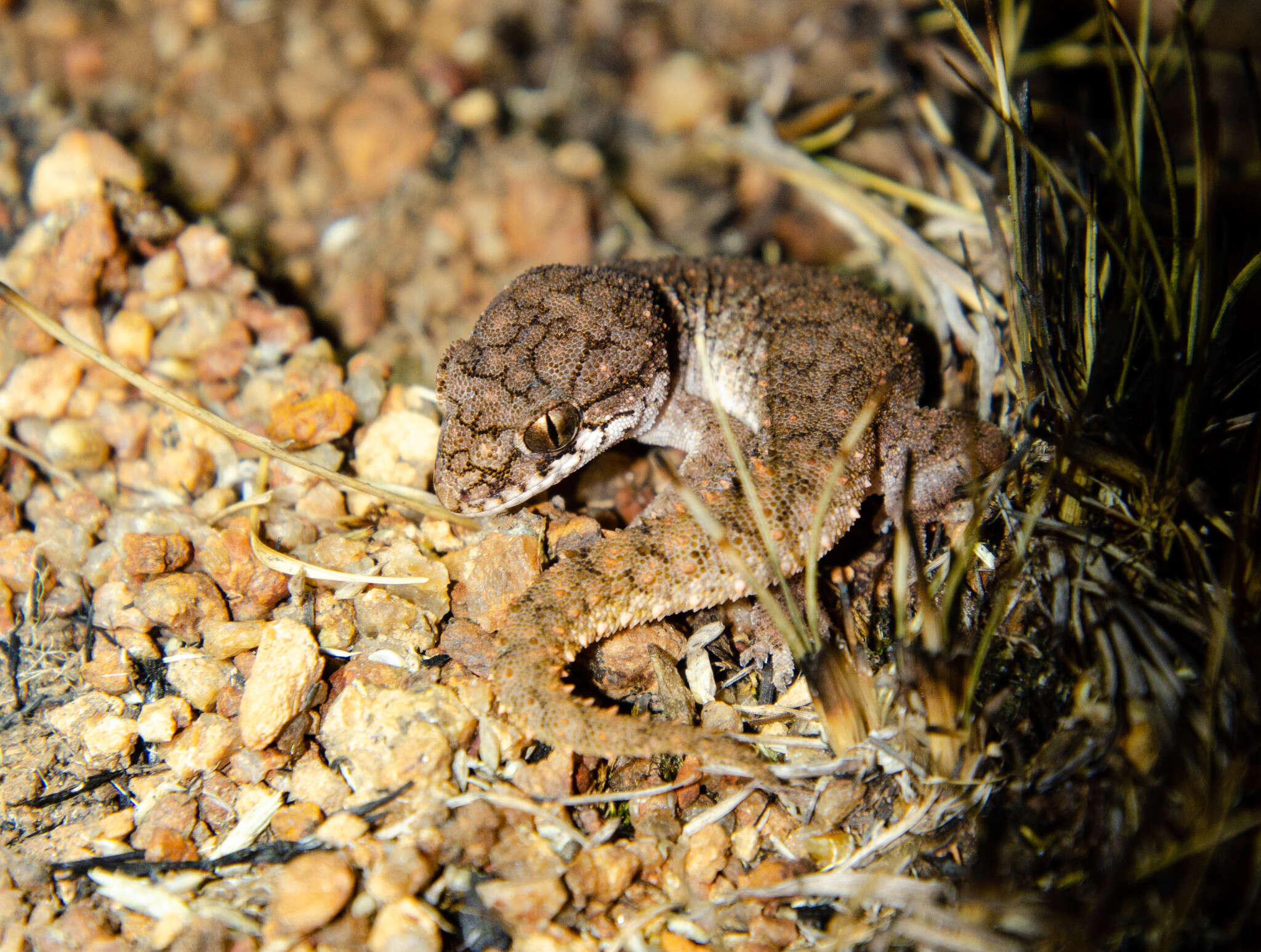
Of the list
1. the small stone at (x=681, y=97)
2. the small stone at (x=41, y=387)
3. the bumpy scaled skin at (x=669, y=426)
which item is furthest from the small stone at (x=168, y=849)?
the small stone at (x=681, y=97)

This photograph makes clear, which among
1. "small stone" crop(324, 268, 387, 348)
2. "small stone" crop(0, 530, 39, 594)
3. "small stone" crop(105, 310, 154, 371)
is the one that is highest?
"small stone" crop(105, 310, 154, 371)

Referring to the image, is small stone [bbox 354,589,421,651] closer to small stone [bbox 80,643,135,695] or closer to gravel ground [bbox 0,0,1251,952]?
gravel ground [bbox 0,0,1251,952]

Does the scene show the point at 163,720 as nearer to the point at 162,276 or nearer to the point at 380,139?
the point at 162,276

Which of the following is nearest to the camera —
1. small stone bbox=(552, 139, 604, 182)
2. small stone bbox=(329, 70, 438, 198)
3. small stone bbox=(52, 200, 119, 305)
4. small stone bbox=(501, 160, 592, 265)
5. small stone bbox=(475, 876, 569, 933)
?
small stone bbox=(475, 876, 569, 933)

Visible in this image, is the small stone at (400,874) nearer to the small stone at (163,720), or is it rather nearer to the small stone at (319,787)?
the small stone at (319,787)

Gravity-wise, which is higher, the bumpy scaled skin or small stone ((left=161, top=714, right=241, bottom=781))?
the bumpy scaled skin

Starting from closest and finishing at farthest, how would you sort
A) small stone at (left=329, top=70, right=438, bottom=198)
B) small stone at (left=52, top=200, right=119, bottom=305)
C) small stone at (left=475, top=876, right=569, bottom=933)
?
1. small stone at (left=475, top=876, right=569, bottom=933)
2. small stone at (left=52, top=200, right=119, bottom=305)
3. small stone at (left=329, top=70, right=438, bottom=198)

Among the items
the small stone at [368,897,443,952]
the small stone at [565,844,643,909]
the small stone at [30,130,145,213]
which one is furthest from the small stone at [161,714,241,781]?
the small stone at [30,130,145,213]

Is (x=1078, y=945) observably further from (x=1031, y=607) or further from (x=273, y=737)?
(x=273, y=737)
